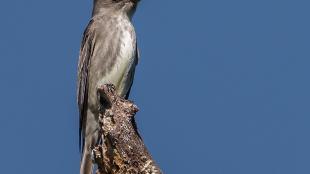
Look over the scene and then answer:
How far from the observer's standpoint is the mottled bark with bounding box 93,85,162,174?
6.25m

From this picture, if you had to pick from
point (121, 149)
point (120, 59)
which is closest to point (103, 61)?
point (120, 59)

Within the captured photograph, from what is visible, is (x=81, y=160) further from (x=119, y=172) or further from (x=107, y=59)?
(x=119, y=172)

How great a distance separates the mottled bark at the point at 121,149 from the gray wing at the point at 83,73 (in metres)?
3.75

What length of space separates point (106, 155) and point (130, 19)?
4.87 metres

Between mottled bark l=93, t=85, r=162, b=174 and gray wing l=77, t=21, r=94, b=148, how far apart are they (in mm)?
3753

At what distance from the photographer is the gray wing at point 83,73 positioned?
420 inches

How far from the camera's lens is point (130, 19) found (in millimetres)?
11023

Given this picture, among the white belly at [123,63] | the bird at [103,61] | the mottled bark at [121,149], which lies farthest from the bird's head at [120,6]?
the mottled bark at [121,149]

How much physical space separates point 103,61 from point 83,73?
1.41 ft

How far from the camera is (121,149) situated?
6.41 meters

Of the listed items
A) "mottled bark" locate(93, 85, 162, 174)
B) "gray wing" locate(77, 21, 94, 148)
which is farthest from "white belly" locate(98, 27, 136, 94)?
"mottled bark" locate(93, 85, 162, 174)

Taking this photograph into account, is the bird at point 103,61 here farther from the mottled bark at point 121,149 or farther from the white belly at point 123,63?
the mottled bark at point 121,149

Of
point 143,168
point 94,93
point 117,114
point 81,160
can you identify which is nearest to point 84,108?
point 94,93

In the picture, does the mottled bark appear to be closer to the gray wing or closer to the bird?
the bird
